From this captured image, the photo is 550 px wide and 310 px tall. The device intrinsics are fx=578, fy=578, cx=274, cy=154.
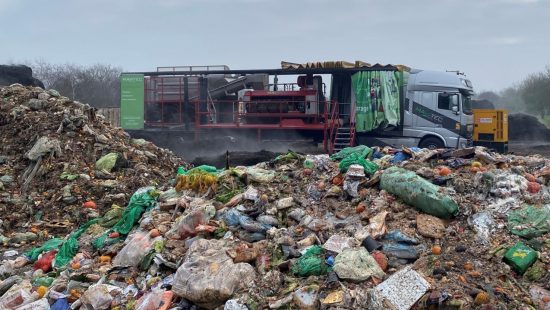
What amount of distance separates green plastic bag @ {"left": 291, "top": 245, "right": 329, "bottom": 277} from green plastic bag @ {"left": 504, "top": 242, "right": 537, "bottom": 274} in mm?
1536

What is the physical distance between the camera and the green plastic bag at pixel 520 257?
4.77 m

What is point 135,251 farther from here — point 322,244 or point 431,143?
point 431,143

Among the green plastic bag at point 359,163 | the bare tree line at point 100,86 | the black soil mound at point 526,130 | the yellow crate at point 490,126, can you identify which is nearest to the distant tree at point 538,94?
the bare tree line at point 100,86

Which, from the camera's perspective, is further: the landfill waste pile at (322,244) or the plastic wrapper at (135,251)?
the plastic wrapper at (135,251)

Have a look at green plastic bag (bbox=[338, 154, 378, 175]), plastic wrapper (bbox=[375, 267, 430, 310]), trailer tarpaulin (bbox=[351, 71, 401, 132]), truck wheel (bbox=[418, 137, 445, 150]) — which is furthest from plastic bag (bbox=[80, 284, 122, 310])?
truck wheel (bbox=[418, 137, 445, 150])

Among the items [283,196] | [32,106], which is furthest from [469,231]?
[32,106]

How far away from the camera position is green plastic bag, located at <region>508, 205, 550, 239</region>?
5.15m

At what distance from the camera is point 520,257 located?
4.82 meters

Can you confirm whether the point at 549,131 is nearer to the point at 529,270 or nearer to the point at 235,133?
the point at 235,133

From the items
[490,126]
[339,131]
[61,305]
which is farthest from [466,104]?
[61,305]

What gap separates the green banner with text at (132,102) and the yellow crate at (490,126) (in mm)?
9839

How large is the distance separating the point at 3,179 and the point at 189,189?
4561mm

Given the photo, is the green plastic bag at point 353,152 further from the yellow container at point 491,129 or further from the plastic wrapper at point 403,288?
the yellow container at point 491,129

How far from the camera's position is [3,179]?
994cm
